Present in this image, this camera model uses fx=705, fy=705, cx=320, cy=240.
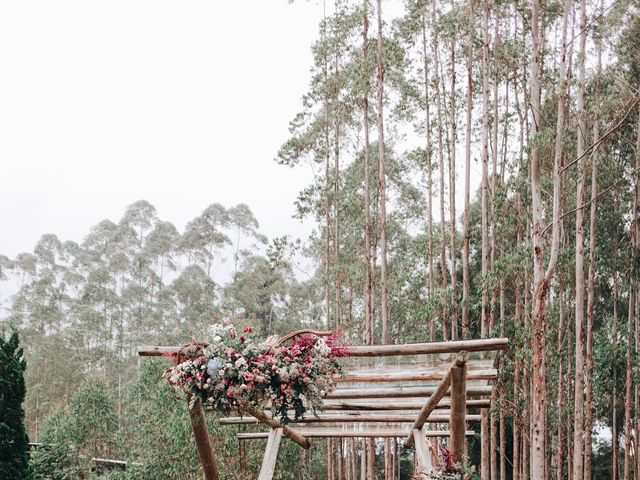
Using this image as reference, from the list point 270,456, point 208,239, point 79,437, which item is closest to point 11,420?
point 270,456

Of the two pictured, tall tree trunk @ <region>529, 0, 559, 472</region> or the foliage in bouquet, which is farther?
tall tree trunk @ <region>529, 0, 559, 472</region>

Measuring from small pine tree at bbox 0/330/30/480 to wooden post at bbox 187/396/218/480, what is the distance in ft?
15.7

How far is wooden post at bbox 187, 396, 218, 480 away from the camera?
4607mm

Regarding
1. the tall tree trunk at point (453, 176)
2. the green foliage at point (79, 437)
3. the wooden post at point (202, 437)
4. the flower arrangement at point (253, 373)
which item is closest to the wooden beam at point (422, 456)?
the flower arrangement at point (253, 373)

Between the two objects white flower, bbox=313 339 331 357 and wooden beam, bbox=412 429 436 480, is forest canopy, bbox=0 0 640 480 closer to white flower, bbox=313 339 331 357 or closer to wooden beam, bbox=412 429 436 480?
wooden beam, bbox=412 429 436 480

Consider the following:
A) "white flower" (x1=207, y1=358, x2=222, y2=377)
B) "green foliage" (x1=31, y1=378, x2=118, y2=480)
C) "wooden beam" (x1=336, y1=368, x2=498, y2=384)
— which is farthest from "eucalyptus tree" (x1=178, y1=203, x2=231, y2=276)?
"white flower" (x1=207, y1=358, x2=222, y2=377)

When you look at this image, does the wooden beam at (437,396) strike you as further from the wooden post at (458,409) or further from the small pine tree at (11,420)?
the small pine tree at (11,420)

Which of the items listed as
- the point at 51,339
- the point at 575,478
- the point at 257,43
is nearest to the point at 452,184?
the point at 575,478

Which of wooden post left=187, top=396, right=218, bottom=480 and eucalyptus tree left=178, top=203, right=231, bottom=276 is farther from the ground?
eucalyptus tree left=178, top=203, right=231, bottom=276

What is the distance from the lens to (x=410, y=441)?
6012 millimetres

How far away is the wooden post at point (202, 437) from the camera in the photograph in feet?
15.1

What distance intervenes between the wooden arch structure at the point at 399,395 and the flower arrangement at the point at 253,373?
0.25 metres

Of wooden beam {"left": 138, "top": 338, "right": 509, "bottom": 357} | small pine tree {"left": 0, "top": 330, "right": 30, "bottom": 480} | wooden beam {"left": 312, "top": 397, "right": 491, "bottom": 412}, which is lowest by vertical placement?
small pine tree {"left": 0, "top": 330, "right": 30, "bottom": 480}

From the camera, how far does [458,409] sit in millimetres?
4457
